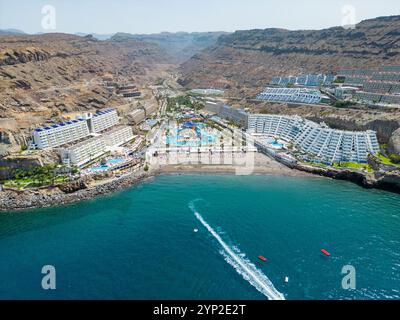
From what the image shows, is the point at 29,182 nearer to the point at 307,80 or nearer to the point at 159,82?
the point at 307,80

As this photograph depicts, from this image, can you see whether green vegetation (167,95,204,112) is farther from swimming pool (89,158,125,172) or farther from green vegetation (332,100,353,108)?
swimming pool (89,158,125,172)

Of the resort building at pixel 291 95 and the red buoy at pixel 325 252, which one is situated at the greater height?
the resort building at pixel 291 95

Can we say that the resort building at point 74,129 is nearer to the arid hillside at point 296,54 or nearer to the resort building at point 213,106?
the resort building at point 213,106

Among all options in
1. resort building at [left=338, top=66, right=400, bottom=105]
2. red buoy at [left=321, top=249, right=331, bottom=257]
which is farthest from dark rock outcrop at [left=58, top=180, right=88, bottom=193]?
resort building at [left=338, top=66, right=400, bottom=105]

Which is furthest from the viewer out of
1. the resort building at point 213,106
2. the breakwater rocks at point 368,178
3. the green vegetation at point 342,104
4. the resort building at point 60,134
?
the resort building at point 213,106

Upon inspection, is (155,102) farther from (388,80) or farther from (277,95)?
(388,80)

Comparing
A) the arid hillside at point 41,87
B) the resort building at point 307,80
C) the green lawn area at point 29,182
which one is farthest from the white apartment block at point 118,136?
the resort building at point 307,80

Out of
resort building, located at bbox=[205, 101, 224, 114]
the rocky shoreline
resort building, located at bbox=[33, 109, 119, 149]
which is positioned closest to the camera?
the rocky shoreline

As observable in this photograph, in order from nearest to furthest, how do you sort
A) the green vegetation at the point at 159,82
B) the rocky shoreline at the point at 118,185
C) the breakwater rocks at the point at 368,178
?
the rocky shoreline at the point at 118,185
the breakwater rocks at the point at 368,178
the green vegetation at the point at 159,82
